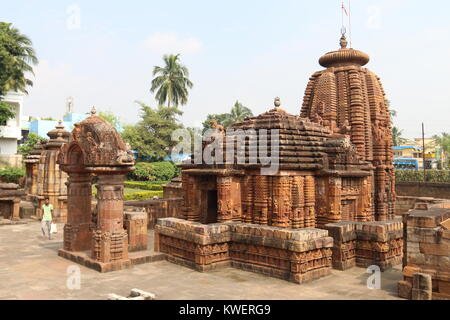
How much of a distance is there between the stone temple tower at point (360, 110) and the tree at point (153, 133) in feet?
96.1

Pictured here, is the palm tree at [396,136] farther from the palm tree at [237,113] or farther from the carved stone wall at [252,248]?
Answer: the carved stone wall at [252,248]

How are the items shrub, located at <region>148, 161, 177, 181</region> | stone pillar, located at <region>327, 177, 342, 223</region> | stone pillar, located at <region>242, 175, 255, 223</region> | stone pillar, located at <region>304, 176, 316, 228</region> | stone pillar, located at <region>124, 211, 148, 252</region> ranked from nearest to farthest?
stone pillar, located at <region>242, 175, 255, 223</region> → stone pillar, located at <region>304, 176, 316, 228</region> → stone pillar, located at <region>327, 177, 342, 223</region> → stone pillar, located at <region>124, 211, 148, 252</region> → shrub, located at <region>148, 161, 177, 181</region>

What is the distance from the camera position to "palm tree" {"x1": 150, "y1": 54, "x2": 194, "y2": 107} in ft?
165

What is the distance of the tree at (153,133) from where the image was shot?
43.5 meters

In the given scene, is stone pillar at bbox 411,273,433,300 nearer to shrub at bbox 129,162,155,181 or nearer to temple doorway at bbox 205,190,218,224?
temple doorway at bbox 205,190,218,224

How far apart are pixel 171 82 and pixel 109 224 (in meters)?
42.4

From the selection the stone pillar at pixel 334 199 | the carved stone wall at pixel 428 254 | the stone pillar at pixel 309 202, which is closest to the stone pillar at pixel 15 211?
the stone pillar at pixel 309 202

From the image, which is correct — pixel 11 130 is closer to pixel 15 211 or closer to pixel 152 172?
pixel 152 172

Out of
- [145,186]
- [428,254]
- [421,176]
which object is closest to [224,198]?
[428,254]

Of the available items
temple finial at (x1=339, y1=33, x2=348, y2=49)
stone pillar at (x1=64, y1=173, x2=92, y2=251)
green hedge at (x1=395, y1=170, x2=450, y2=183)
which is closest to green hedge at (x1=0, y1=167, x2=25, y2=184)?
stone pillar at (x1=64, y1=173, x2=92, y2=251)

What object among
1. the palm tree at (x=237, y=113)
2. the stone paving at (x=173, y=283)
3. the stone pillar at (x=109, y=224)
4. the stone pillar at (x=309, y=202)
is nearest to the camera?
the stone paving at (x=173, y=283)

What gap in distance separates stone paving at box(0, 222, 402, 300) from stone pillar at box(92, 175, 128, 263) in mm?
538

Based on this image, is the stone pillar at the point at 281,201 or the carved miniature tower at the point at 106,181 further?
the stone pillar at the point at 281,201

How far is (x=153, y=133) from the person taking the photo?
4491 cm
